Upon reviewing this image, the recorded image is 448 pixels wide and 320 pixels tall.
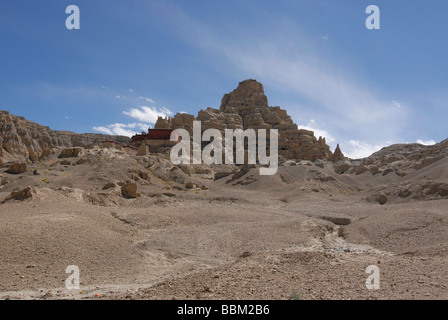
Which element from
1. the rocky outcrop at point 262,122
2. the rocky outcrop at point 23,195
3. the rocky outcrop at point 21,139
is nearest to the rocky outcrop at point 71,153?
the rocky outcrop at point 23,195

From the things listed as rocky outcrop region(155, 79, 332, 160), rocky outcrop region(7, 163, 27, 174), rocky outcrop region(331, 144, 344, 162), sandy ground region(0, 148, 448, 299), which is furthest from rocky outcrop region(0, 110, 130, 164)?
rocky outcrop region(331, 144, 344, 162)

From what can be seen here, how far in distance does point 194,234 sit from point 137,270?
4805 millimetres

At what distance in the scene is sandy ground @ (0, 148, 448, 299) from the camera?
6855mm

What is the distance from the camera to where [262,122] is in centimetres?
6781

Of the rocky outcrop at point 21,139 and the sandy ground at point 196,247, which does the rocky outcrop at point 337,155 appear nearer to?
the sandy ground at point 196,247

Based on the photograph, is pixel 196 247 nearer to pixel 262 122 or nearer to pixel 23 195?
pixel 23 195

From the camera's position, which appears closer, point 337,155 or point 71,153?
point 71,153

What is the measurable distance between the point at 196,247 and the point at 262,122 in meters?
57.2

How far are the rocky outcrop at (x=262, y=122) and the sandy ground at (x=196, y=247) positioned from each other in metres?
33.4

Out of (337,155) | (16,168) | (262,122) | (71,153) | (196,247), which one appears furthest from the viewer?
(262,122)

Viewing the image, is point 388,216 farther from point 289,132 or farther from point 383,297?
point 289,132

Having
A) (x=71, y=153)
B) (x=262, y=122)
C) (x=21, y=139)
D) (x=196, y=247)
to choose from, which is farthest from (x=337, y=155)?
(x=21, y=139)

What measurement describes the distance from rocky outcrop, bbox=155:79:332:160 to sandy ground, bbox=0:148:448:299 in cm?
3343

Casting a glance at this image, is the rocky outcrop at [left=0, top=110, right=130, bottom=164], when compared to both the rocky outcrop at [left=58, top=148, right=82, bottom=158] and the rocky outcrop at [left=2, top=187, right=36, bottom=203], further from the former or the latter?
the rocky outcrop at [left=2, top=187, right=36, bottom=203]
